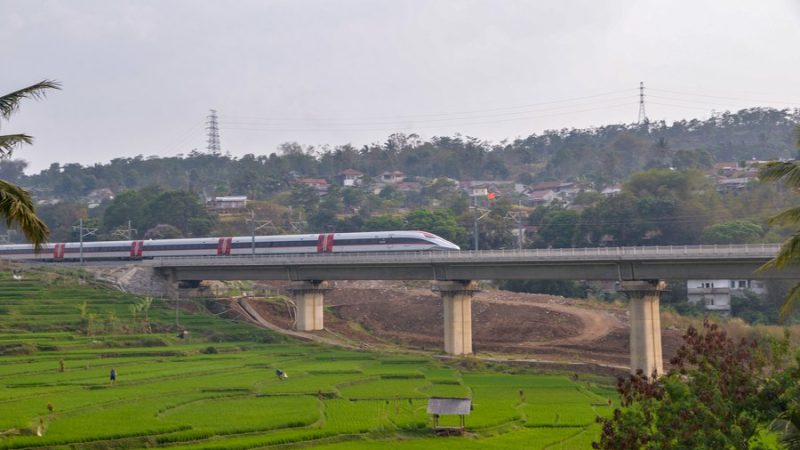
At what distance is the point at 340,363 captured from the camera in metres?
68.9

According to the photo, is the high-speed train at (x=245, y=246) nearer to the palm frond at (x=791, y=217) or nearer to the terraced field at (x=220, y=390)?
the terraced field at (x=220, y=390)

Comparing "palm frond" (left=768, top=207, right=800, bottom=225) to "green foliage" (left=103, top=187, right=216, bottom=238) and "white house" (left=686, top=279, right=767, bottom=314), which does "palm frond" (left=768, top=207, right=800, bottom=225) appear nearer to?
"white house" (left=686, top=279, right=767, bottom=314)

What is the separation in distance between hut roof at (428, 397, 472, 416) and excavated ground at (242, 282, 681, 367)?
34.5 metres

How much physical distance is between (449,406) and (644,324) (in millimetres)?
29987

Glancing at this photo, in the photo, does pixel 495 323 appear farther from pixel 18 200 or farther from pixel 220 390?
pixel 18 200

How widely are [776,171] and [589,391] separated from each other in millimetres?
36758

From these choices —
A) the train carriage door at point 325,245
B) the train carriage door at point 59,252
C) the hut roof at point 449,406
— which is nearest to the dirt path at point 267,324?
the train carriage door at point 325,245

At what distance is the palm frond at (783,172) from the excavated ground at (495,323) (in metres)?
51.0

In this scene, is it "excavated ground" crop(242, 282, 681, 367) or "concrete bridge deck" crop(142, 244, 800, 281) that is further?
"excavated ground" crop(242, 282, 681, 367)

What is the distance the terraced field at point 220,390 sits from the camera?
40.2m

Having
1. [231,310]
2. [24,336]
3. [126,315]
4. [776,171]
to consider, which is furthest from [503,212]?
[776,171]

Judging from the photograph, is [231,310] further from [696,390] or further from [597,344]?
[696,390]

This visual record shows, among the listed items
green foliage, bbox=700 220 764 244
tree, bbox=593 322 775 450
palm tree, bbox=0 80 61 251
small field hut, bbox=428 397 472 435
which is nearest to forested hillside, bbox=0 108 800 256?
green foliage, bbox=700 220 764 244

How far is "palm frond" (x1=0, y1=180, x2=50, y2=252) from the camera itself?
72.5 ft
